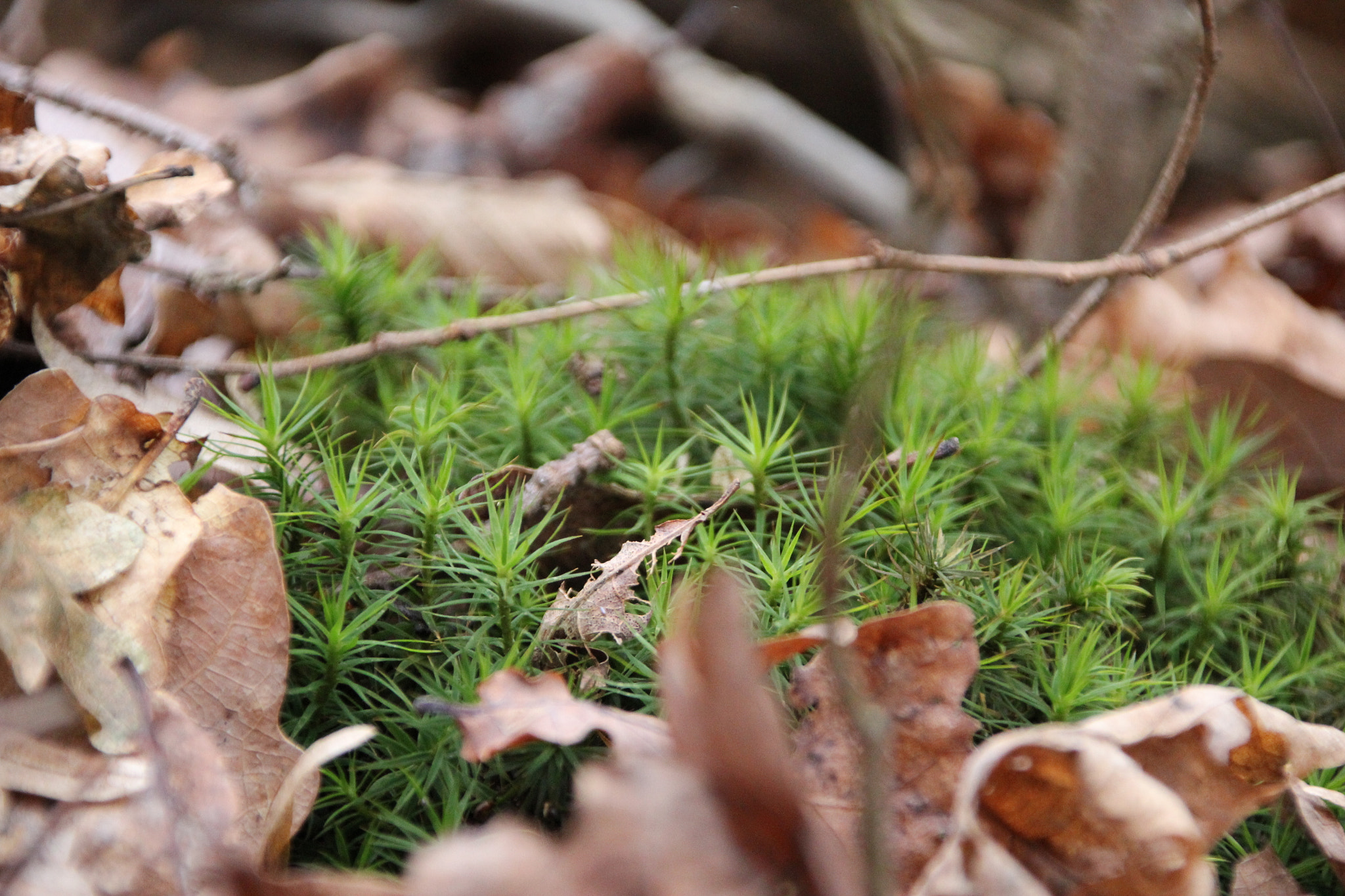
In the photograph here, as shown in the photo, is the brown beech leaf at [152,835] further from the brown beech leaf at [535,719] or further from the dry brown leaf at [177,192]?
the dry brown leaf at [177,192]

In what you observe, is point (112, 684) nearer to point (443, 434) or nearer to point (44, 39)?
point (443, 434)

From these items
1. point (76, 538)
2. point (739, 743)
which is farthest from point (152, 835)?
point (739, 743)

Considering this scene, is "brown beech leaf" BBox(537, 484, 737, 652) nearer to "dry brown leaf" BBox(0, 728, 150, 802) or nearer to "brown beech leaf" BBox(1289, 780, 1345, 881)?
"dry brown leaf" BBox(0, 728, 150, 802)

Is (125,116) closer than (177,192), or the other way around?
(177,192)

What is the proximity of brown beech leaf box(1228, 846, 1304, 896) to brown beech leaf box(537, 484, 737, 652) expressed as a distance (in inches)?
29.4

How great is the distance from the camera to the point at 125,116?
1803 mm

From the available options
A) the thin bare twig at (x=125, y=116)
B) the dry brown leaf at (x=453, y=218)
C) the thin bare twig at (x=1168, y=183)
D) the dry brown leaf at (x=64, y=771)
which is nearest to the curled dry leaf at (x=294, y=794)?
the dry brown leaf at (x=64, y=771)

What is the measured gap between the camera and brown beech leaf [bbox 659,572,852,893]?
2.69 ft

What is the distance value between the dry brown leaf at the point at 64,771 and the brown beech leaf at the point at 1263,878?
121 centimetres

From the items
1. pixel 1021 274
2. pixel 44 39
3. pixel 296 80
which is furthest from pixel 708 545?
pixel 44 39

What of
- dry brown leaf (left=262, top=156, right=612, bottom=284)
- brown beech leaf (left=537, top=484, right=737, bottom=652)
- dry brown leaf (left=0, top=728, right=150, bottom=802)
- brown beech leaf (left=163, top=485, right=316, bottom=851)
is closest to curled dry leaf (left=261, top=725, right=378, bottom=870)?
brown beech leaf (left=163, top=485, right=316, bottom=851)

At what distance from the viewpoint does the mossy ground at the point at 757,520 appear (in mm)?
Result: 1155

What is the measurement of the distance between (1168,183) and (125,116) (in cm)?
189

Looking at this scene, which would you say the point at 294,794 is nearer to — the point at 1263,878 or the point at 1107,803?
the point at 1107,803
